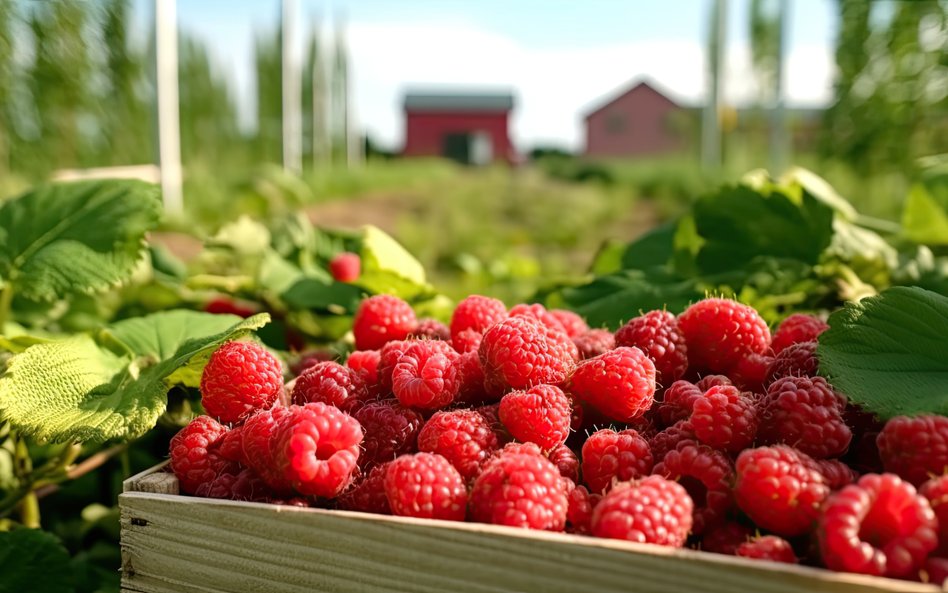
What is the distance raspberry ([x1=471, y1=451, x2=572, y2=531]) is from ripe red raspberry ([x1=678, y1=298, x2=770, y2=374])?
248 millimetres

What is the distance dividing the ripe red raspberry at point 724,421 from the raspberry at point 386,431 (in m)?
0.23

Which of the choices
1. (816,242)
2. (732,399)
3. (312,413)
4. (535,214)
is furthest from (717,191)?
(535,214)

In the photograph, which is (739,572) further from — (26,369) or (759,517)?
(26,369)

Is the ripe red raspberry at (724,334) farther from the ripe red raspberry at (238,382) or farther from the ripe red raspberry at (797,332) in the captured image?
the ripe red raspberry at (238,382)

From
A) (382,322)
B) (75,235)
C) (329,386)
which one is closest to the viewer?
(329,386)

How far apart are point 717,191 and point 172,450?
909 mm

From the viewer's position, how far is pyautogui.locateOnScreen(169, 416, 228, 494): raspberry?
2.38 ft

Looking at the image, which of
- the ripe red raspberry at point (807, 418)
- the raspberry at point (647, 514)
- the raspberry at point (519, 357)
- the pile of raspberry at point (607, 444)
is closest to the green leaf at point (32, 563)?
the pile of raspberry at point (607, 444)

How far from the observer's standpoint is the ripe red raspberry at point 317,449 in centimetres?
65

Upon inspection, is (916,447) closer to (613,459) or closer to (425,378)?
(613,459)

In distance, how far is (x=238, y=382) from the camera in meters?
0.78

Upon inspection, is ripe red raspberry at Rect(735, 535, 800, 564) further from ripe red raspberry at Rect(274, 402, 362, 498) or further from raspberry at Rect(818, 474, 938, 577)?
ripe red raspberry at Rect(274, 402, 362, 498)

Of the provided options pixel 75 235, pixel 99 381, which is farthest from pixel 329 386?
pixel 75 235

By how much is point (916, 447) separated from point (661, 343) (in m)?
0.24
